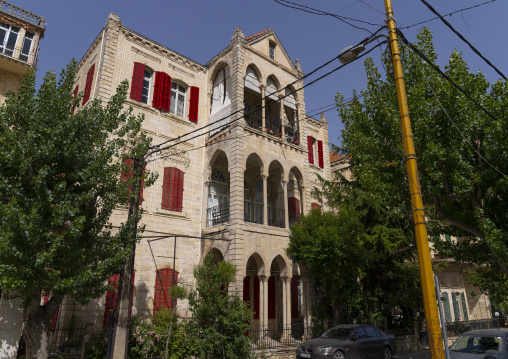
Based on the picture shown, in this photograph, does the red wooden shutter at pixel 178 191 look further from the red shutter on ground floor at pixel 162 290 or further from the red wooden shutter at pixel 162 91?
the red wooden shutter at pixel 162 91

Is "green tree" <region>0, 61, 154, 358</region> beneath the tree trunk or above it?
above

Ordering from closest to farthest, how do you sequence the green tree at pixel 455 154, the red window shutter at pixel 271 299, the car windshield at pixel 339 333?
the green tree at pixel 455 154 → the car windshield at pixel 339 333 → the red window shutter at pixel 271 299

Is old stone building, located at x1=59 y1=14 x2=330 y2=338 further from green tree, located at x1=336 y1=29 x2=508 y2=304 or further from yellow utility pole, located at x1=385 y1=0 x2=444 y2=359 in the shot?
yellow utility pole, located at x1=385 y1=0 x2=444 y2=359

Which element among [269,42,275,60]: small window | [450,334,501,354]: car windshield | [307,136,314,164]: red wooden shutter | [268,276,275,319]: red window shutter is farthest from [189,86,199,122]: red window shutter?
[450,334,501,354]: car windshield

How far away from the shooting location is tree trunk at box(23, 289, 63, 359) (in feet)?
28.0

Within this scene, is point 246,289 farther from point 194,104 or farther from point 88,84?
point 88,84

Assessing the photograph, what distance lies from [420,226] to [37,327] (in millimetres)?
9270

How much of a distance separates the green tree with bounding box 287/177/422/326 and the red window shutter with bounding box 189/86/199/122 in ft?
26.5

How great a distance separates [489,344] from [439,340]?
17.4ft

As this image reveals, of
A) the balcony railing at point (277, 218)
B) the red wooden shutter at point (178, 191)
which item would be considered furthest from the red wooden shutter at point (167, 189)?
the balcony railing at point (277, 218)

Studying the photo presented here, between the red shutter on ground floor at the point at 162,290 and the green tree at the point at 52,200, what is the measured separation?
5716mm

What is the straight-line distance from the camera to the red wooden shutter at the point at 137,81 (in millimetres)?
17062

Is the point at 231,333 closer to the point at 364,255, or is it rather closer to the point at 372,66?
the point at 364,255

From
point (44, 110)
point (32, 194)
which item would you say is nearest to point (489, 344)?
point (32, 194)
